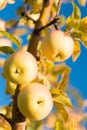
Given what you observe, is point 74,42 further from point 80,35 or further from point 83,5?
point 83,5

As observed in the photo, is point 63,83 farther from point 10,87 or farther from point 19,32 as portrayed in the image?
point 19,32

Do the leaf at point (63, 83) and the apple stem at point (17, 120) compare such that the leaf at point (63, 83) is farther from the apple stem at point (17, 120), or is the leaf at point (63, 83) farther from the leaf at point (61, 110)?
the apple stem at point (17, 120)

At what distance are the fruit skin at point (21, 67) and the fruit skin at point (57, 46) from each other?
0.26 ft

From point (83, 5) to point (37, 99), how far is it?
0.88 meters

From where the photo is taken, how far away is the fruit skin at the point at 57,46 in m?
1.33

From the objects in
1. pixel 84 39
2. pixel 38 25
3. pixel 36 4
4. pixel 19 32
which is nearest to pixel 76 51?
pixel 84 39

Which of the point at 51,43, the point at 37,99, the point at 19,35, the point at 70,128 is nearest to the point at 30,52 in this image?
the point at 51,43

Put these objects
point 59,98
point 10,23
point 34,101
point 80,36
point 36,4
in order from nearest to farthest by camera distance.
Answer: point 34,101
point 59,98
point 80,36
point 36,4
point 10,23

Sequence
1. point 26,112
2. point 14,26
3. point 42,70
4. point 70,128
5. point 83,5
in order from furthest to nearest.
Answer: point 14,26 < point 83,5 < point 42,70 < point 70,128 < point 26,112

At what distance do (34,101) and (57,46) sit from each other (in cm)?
23

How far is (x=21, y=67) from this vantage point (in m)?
1.27

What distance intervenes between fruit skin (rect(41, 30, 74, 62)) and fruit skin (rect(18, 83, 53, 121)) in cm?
13

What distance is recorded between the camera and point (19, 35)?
230 centimetres

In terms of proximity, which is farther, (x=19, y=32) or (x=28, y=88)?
(x=19, y=32)
